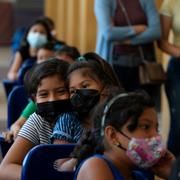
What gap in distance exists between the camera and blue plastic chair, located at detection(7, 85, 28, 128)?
3.42 m

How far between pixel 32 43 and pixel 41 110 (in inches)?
134

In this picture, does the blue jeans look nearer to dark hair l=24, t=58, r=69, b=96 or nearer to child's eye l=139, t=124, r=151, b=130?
dark hair l=24, t=58, r=69, b=96

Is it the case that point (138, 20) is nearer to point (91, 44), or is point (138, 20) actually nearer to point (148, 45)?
point (148, 45)

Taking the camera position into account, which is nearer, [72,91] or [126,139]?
[126,139]

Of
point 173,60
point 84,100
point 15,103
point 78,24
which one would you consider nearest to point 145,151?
point 84,100

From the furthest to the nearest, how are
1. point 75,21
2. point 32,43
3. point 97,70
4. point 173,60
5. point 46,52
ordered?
1. point 75,21
2. point 32,43
3. point 46,52
4. point 173,60
5. point 97,70

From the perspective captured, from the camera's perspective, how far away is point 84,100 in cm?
236

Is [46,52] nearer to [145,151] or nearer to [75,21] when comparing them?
[145,151]

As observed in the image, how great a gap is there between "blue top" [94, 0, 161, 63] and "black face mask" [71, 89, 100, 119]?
4.64ft

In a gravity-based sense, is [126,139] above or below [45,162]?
above

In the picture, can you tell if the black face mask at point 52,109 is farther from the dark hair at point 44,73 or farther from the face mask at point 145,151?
the face mask at point 145,151

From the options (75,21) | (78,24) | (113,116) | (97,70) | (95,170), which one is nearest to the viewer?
(95,170)

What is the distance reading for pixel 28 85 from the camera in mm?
2502

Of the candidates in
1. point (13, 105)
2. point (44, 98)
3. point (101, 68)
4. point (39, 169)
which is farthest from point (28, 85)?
point (13, 105)
